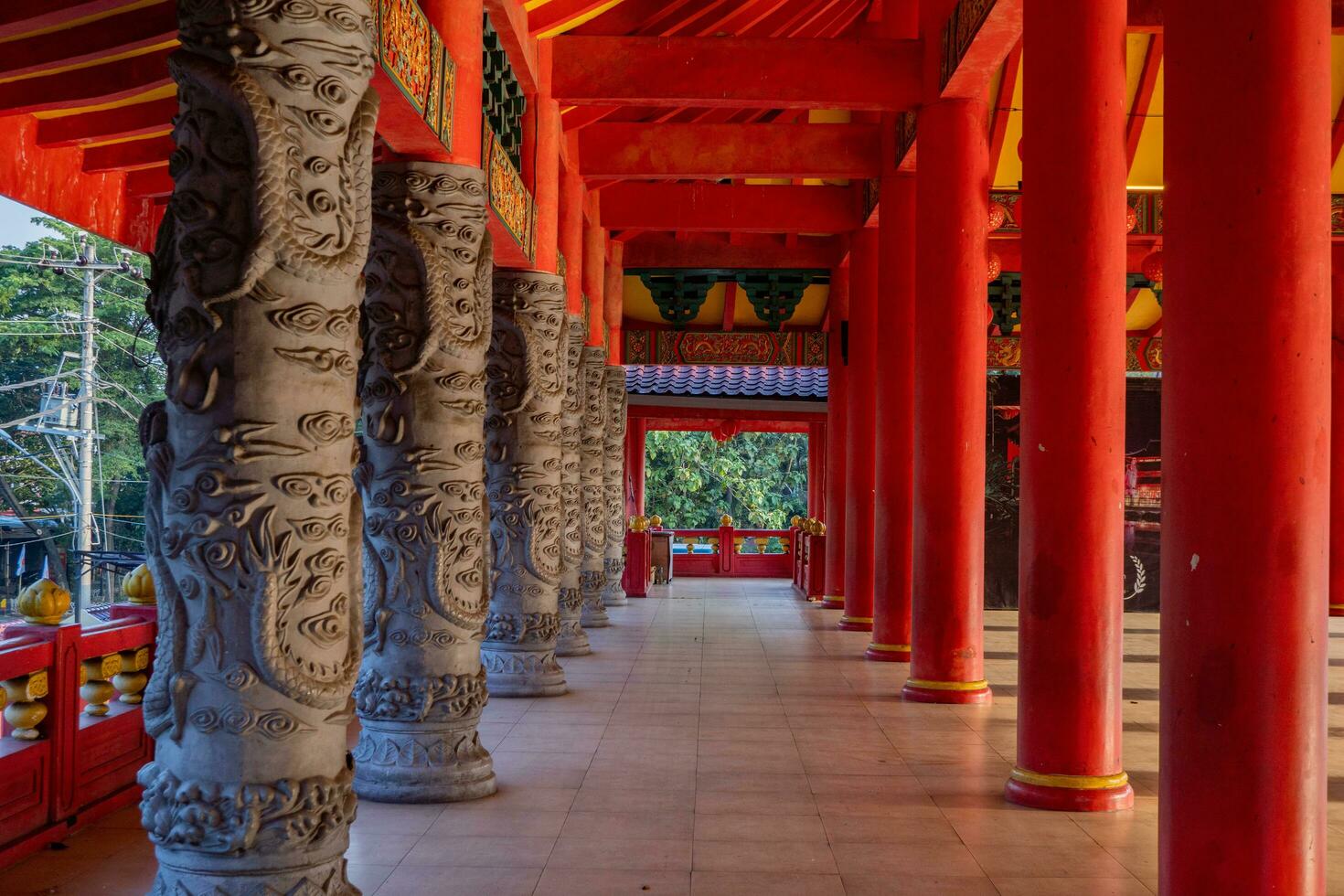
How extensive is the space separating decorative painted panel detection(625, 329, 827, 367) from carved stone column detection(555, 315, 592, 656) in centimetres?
752

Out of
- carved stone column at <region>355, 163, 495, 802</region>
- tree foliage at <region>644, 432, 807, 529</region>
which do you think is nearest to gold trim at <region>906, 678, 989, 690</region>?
carved stone column at <region>355, 163, 495, 802</region>

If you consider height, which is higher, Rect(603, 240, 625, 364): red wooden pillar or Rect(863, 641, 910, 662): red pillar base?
Rect(603, 240, 625, 364): red wooden pillar

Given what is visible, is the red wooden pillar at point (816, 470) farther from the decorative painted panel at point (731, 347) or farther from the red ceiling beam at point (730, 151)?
the red ceiling beam at point (730, 151)

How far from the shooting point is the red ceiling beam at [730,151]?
11523mm

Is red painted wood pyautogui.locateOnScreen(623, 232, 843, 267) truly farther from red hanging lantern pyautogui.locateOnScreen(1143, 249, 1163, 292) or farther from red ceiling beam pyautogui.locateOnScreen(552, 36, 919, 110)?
red ceiling beam pyautogui.locateOnScreen(552, 36, 919, 110)

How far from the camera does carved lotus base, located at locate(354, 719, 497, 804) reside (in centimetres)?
579

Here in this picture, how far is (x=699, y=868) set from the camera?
4.76m

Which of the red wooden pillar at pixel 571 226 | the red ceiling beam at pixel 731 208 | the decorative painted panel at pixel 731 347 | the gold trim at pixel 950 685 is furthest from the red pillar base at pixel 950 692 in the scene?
the decorative painted panel at pixel 731 347

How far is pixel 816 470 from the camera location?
2525cm

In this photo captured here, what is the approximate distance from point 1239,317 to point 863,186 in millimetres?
10279

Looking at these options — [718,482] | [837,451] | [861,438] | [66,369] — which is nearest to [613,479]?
[837,451]

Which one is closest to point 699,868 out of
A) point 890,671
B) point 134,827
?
point 134,827

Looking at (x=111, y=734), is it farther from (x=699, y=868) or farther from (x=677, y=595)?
(x=677, y=595)

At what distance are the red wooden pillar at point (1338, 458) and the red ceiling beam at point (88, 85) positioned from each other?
13.2 meters
